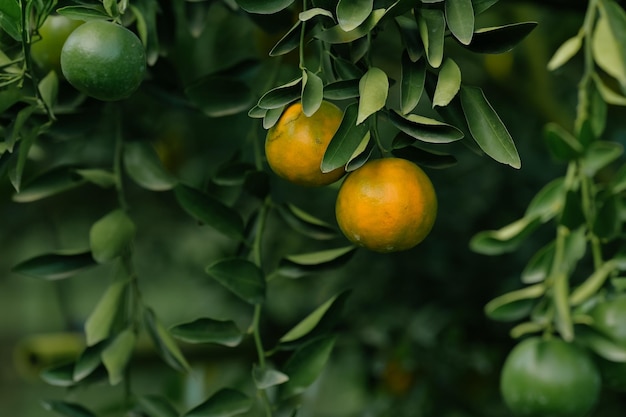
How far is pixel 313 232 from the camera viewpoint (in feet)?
2.87

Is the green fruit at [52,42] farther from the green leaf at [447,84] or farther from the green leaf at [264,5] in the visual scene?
the green leaf at [447,84]

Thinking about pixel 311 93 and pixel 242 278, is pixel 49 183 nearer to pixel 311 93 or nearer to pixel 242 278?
pixel 242 278

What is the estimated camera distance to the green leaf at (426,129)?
659 mm

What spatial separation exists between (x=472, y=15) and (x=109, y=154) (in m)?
1.09

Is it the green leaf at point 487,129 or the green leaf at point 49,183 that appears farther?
the green leaf at point 49,183

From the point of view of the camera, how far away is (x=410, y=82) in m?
0.69

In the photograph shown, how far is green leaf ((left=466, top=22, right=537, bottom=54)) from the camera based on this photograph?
0.68m

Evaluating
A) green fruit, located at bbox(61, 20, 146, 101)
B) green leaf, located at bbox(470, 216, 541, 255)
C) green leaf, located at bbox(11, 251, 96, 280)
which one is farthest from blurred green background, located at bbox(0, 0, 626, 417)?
green fruit, located at bbox(61, 20, 146, 101)

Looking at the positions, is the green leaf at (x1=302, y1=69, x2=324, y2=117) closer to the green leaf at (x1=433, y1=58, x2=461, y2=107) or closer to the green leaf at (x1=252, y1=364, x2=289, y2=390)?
the green leaf at (x1=433, y1=58, x2=461, y2=107)

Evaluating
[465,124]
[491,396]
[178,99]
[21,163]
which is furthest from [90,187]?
[465,124]

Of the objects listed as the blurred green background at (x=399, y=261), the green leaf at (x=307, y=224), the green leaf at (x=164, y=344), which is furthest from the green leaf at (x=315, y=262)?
the blurred green background at (x=399, y=261)

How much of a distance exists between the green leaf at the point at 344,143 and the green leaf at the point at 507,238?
392 millimetres

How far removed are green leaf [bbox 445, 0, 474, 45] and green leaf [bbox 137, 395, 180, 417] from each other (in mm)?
464

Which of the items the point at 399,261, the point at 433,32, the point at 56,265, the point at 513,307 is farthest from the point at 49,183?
the point at 399,261
